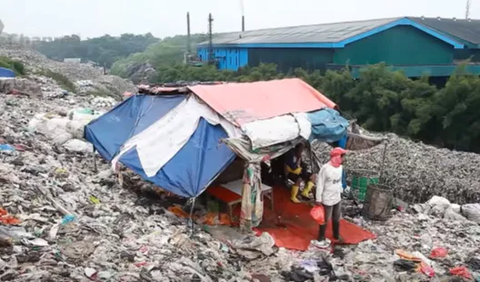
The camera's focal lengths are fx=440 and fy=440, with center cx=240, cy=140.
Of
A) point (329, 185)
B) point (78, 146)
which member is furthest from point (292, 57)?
point (329, 185)

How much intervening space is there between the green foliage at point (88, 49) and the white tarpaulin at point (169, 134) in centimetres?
5911

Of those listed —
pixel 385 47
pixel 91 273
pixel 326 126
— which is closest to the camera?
pixel 91 273

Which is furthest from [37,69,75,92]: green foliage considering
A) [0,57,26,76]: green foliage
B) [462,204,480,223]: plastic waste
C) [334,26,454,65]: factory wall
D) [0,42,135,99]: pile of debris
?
[462,204,480,223]: plastic waste

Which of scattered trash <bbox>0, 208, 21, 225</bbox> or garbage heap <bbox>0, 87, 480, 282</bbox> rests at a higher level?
scattered trash <bbox>0, 208, 21, 225</bbox>

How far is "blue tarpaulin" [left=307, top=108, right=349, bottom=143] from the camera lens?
660cm

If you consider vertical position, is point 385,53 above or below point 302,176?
above

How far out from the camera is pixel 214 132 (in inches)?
243

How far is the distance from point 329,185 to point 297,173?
1.70 metres

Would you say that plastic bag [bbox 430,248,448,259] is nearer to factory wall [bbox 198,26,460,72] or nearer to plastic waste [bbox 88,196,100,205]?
plastic waste [bbox 88,196,100,205]

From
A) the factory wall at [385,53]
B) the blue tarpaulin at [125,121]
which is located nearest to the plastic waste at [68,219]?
the blue tarpaulin at [125,121]

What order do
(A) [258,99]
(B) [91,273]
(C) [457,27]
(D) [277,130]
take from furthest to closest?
(C) [457,27]
(A) [258,99]
(D) [277,130]
(B) [91,273]

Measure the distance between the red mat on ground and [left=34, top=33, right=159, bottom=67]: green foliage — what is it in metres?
59.6

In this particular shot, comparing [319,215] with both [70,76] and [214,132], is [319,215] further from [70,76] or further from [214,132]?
[70,76]

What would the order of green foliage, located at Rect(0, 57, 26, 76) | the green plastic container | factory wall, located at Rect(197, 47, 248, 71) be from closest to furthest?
the green plastic container → green foliage, located at Rect(0, 57, 26, 76) → factory wall, located at Rect(197, 47, 248, 71)
